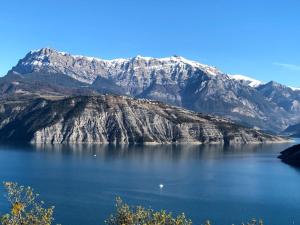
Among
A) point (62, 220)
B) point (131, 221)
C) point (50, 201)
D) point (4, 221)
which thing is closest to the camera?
point (4, 221)

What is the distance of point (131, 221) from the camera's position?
205 ft

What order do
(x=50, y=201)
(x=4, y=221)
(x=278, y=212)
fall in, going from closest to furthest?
(x=4, y=221), (x=278, y=212), (x=50, y=201)

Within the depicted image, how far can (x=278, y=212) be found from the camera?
7175 inches

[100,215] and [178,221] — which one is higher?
[178,221]

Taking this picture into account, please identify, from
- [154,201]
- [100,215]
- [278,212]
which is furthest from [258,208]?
[100,215]

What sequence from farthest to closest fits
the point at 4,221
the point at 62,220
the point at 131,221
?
the point at 62,220 → the point at 131,221 → the point at 4,221

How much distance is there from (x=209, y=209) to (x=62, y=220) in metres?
50.7

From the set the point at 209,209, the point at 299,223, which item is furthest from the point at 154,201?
the point at 299,223

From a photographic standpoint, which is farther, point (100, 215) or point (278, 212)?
point (278, 212)

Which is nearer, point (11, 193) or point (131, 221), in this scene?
point (11, 193)

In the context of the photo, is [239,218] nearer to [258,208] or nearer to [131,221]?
[258,208]

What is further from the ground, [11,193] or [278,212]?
[11,193]

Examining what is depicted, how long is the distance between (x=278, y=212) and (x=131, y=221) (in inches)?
5098

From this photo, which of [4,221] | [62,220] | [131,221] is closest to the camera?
[4,221]
